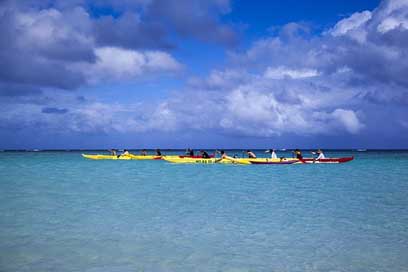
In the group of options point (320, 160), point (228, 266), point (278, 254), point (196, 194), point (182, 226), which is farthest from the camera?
point (320, 160)

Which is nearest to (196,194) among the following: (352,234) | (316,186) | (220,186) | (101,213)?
(220,186)

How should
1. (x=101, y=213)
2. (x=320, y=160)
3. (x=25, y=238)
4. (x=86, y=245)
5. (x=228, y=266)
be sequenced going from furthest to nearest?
(x=320, y=160), (x=101, y=213), (x=25, y=238), (x=86, y=245), (x=228, y=266)

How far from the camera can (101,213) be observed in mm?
12000

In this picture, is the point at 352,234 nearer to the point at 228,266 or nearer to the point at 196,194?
the point at 228,266

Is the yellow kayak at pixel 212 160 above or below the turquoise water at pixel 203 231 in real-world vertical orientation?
above

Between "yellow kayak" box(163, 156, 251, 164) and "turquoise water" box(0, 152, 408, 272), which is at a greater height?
"yellow kayak" box(163, 156, 251, 164)

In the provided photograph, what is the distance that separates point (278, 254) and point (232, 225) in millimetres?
2688

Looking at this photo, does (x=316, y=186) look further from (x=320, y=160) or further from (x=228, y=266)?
(x=320, y=160)

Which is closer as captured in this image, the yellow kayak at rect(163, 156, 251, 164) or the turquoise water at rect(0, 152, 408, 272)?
the turquoise water at rect(0, 152, 408, 272)

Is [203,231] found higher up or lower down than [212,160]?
lower down

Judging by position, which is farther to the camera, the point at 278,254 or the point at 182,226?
the point at 182,226

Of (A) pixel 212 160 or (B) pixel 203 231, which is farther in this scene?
(A) pixel 212 160

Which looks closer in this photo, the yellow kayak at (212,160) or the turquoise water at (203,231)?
the turquoise water at (203,231)

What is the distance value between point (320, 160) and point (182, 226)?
99.1 ft
